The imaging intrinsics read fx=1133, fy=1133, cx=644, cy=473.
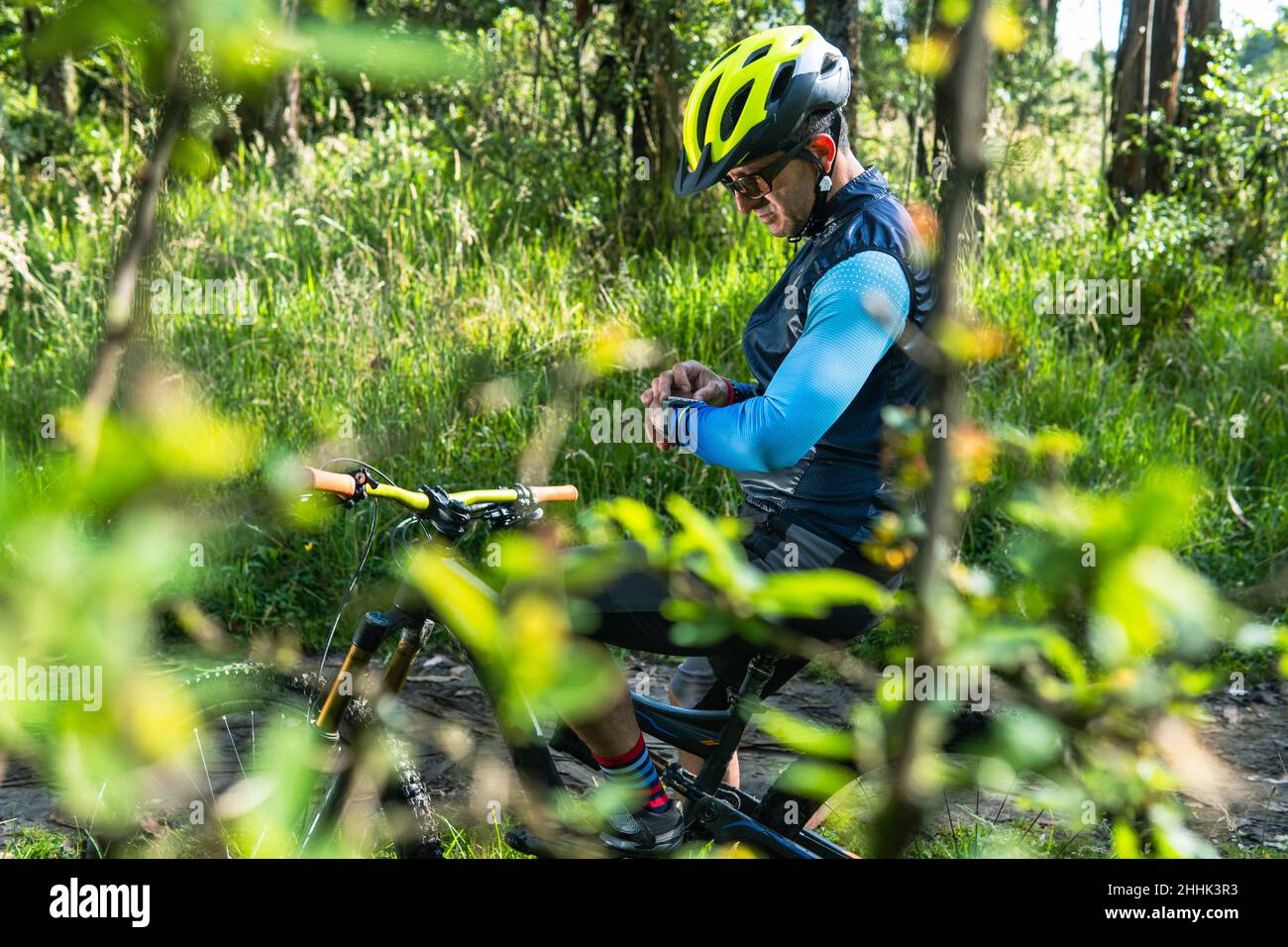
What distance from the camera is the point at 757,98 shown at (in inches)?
106

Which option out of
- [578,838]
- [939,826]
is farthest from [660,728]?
[939,826]

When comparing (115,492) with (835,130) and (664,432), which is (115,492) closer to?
(664,432)

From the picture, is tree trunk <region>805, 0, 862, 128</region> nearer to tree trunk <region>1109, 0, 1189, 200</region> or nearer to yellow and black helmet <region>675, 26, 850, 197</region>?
tree trunk <region>1109, 0, 1189, 200</region>

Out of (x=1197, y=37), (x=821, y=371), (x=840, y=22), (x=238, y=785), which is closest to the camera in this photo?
(x=238, y=785)

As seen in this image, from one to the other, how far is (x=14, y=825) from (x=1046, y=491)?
3.55 m

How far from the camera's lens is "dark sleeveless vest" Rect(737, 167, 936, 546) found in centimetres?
253

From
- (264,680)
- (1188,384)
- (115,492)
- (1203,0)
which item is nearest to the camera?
(115,492)

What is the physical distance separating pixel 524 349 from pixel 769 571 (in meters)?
3.44

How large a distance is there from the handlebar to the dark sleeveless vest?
574 mm

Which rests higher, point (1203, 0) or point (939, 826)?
point (1203, 0)

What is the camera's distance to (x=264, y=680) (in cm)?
274

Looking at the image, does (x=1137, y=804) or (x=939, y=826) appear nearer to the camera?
(x=1137, y=804)

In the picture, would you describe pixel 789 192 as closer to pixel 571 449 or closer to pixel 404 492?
pixel 404 492

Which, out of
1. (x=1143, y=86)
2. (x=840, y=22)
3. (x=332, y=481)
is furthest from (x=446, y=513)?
(x=1143, y=86)
